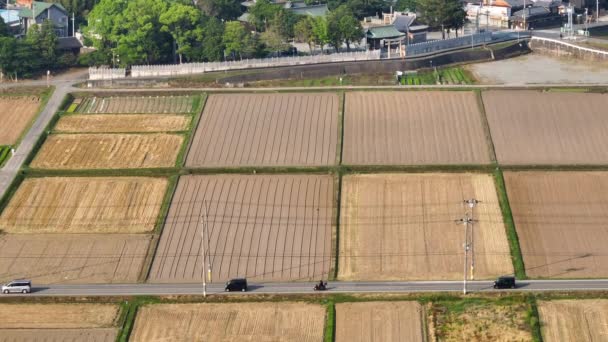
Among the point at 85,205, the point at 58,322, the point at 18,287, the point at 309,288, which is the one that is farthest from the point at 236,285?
the point at 85,205

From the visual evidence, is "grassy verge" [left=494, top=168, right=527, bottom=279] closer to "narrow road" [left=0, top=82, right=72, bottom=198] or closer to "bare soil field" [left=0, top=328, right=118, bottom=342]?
"bare soil field" [left=0, top=328, right=118, bottom=342]

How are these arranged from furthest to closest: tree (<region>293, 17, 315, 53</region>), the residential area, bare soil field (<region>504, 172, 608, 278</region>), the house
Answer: the house
tree (<region>293, 17, 315, 53</region>)
bare soil field (<region>504, 172, 608, 278</region>)
the residential area

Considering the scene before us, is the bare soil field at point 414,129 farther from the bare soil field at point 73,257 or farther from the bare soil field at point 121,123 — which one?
the bare soil field at point 73,257

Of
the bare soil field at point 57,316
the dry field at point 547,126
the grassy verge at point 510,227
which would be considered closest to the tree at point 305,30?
the dry field at point 547,126

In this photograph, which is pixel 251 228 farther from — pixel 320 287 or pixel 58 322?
pixel 58 322

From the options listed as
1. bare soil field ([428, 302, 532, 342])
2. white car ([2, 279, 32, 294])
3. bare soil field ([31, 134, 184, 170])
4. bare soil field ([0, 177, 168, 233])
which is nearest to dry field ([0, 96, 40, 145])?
bare soil field ([31, 134, 184, 170])

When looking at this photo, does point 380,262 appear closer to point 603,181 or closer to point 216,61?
point 603,181
